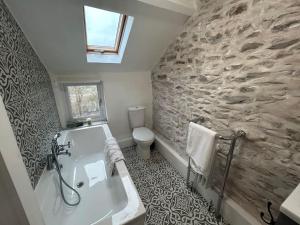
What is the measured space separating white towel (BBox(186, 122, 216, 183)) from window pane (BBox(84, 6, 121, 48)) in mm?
1670

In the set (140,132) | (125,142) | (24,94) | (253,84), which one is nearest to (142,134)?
(140,132)

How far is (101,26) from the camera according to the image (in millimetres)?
1902

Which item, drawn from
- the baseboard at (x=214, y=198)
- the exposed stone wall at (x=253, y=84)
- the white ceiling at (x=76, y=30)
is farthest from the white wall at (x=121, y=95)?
the exposed stone wall at (x=253, y=84)

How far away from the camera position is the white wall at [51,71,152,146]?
93.1 inches

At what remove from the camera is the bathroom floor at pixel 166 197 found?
1511mm

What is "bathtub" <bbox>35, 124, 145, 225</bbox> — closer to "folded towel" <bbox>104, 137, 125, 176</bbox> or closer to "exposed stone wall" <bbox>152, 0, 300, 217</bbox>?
"folded towel" <bbox>104, 137, 125, 176</bbox>

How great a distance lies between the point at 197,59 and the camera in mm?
1644

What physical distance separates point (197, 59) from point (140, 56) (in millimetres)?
969

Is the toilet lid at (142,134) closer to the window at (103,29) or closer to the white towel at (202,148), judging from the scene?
the white towel at (202,148)

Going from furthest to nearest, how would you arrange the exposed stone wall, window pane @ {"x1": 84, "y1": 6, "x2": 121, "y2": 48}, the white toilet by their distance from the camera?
the white toilet < window pane @ {"x1": 84, "y1": 6, "x2": 121, "y2": 48} < the exposed stone wall

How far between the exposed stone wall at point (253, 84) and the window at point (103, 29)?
912 mm

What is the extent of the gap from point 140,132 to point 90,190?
1.11 metres

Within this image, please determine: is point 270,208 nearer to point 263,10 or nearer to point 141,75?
point 263,10

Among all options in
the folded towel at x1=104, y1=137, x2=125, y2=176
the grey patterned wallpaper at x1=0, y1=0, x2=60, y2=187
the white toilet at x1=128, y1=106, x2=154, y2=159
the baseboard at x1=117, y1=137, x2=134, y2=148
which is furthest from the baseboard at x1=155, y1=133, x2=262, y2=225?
the grey patterned wallpaper at x1=0, y1=0, x2=60, y2=187
